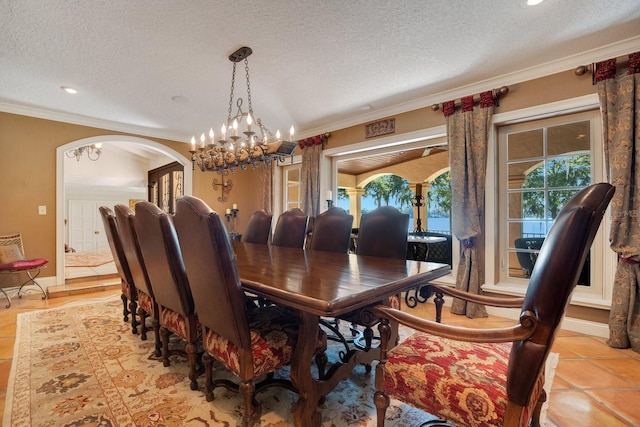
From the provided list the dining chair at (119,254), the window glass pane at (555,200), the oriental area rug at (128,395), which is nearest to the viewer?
the oriental area rug at (128,395)

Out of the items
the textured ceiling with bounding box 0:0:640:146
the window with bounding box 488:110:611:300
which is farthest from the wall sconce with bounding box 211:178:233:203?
the window with bounding box 488:110:611:300

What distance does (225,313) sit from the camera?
130cm

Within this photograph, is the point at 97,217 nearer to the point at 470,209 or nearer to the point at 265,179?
the point at 265,179

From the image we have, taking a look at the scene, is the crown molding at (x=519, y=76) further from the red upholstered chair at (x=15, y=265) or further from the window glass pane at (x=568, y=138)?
the red upholstered chair at (x=15, y=265)

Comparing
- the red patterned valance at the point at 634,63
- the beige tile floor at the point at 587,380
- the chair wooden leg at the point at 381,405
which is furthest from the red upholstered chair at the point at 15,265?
the red patterned valance at the point at 634,63

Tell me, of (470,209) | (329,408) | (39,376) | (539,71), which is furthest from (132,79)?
(539,71)

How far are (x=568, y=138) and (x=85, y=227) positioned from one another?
10979 mm

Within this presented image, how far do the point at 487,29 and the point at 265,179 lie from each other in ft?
14.3

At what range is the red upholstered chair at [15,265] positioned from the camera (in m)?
3.41

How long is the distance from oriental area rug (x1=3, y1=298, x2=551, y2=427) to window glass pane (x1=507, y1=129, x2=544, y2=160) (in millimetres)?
2684

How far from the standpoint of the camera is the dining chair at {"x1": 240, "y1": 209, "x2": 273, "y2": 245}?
132 inches

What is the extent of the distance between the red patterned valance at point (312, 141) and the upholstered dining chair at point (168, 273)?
3297 mm

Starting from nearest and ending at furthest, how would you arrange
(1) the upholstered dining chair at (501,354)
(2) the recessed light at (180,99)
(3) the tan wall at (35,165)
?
(1) the upholstered dining chair at (501,354)
(2) the recessed light at (180,99)
(3) the tan wall at (35,165)

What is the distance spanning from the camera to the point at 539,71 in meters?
2.75
